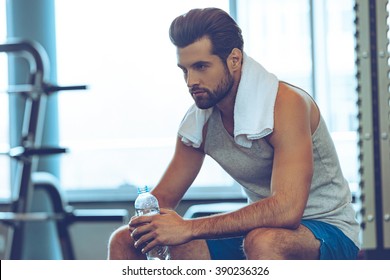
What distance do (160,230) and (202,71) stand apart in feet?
1.25

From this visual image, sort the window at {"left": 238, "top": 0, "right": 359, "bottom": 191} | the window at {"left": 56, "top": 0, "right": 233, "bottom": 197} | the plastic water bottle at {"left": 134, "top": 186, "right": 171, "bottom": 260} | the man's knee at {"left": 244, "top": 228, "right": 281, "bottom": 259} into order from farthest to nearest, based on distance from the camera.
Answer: the window at {"left": 56, "top": 0, "right": 233, "bottom": 197} → the window at {"left": 238, "top": 0, "right": 359, "bottom": 191} → the plastic water bottle at {"left": 134, "top": 186, "right": 171, "bottom": 260} → the man's knee at {"left": 244, "top": 228, "right": 281, "bottom": 259}

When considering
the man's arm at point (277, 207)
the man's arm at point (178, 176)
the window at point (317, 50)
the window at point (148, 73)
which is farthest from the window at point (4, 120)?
the man's arm at point (277, 207)

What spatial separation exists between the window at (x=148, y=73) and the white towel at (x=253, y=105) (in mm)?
1552

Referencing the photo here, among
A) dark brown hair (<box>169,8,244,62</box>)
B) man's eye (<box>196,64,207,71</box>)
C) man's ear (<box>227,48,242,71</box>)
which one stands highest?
dark brown hair (<box>169,8,244,62</box>)

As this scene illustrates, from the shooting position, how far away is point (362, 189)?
1708 millimetres

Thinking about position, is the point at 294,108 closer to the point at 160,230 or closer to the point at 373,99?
the point at 373,99

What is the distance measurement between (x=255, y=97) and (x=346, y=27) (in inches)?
65.5

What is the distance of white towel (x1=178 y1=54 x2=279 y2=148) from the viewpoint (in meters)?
1.53

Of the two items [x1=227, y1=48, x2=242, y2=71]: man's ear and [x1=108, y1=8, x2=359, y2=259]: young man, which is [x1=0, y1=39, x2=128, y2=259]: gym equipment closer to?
[x1=108, y1=8, x2=359, y2=259]: young man

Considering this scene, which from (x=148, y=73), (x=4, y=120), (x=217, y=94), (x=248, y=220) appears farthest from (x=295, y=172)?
(x=4, y=120)

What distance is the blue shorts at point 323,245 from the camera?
1.55 meters

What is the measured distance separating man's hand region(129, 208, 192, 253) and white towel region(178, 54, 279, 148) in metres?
0.24

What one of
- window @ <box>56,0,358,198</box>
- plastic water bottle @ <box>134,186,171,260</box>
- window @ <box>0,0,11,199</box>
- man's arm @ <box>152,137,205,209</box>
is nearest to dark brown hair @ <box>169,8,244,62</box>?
man's arm @ <box>152,137,205,209</box>

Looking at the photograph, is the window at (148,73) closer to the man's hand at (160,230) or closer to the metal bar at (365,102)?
the metal bar at (365,102)
